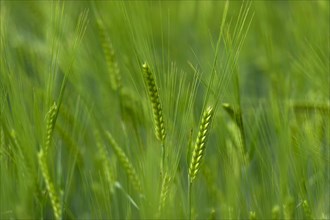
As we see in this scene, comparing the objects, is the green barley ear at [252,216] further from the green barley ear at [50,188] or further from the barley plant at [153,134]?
the green barley ear at [50,188]

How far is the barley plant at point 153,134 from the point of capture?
3.04 ft

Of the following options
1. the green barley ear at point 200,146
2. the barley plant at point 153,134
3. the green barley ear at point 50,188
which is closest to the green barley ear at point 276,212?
the barley plant at point 153,134

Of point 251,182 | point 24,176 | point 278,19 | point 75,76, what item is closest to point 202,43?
point 278,19

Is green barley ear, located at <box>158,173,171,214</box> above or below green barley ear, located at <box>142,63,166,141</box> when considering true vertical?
below

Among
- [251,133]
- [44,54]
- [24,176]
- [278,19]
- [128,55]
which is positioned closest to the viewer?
[24,176]

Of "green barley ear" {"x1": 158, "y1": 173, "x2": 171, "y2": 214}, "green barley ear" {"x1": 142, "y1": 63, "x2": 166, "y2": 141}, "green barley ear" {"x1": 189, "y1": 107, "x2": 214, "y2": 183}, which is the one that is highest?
"green barley ear" {"x1": 142, "y1": 63, "x2": 166, "y2": 141}

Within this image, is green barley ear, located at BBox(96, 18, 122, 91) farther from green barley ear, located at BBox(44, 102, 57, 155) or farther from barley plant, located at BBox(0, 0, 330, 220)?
green barley ear, located at BBox(44, 102, 57, 155)

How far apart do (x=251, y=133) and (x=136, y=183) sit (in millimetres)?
176

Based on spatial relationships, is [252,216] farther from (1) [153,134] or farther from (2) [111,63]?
(2) [111,63]

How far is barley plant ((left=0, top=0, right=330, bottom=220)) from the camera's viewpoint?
93cm

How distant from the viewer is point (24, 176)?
93 centimetres

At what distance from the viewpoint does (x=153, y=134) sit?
977 millimetres

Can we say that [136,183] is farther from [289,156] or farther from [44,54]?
[44,54]

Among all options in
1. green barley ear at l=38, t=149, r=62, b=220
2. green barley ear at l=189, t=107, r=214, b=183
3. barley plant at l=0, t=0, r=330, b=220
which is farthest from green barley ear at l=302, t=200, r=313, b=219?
green barley ear at l=38, t=149, r=62, b=220
